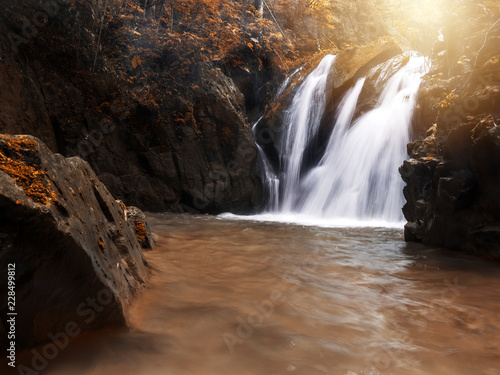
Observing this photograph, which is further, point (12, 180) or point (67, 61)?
point (67, 61)

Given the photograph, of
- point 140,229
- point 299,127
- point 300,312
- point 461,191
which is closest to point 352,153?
point 299,127

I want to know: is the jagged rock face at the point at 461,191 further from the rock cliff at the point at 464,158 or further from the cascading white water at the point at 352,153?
the cascading white water at the point at 352,153

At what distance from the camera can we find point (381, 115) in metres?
11.7

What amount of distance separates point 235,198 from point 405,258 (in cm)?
820

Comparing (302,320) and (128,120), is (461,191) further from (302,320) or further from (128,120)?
(128,120)

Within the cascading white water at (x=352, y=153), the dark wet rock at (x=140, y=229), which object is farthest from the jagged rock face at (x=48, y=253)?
the cascading white water at (x=352, y=153)

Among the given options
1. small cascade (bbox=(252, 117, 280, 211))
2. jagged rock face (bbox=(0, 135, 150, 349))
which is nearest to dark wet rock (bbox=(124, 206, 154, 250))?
jagged rock face (bbox=(0, 135, 150, 349))

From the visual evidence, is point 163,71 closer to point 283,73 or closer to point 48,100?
point 48,100

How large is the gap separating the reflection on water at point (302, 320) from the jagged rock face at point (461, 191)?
614mm

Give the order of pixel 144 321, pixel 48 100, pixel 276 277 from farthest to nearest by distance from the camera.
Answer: pixel 48 100
pixel 276 277
pixel 144 321

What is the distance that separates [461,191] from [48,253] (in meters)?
5.40

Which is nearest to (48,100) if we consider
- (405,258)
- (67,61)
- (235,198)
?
(67,61)

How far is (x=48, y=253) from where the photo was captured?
61.4 inches

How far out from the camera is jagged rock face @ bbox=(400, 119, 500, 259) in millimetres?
4375
